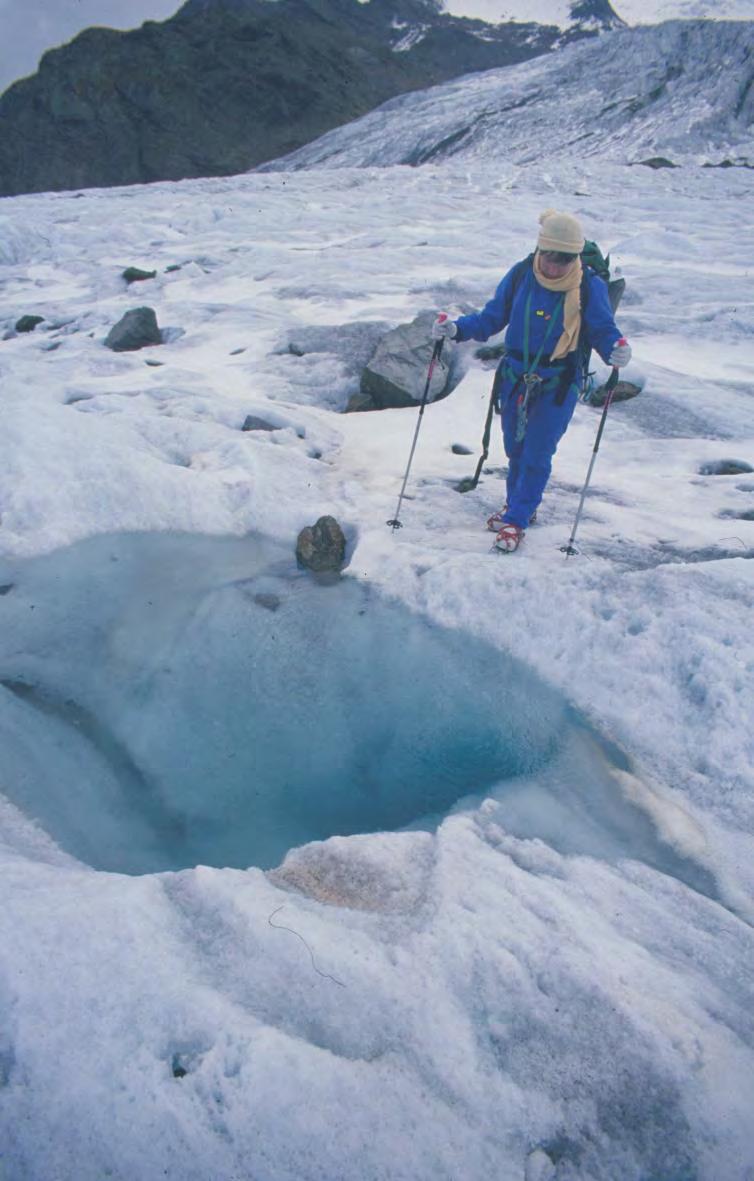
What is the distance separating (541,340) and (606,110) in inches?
1183

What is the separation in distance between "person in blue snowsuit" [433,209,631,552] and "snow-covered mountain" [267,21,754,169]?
22.8 metres

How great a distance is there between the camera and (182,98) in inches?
2249

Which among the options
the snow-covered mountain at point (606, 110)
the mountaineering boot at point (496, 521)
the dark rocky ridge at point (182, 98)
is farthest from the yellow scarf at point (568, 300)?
the dark rocky ridge at point (182, 98)

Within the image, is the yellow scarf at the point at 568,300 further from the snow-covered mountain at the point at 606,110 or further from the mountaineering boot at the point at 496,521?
the snow-covered mountain at the point at 606,110

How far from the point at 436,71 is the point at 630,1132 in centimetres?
8876

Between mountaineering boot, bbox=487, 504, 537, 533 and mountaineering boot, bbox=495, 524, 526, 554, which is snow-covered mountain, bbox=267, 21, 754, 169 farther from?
mountaineering boot, bbox=495, 524, 526, 554

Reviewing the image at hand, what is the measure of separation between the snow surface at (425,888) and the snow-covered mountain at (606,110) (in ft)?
74.3

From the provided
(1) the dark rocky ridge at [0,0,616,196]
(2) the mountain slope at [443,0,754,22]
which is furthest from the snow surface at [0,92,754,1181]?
(1) the dark rocky ridge at [0,0,616,196]

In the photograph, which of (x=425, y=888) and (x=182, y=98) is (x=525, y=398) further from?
(x=182, y=98)

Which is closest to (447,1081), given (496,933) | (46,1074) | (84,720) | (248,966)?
(496,933)

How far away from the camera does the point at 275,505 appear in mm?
4590

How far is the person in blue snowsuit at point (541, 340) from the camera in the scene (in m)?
3.53

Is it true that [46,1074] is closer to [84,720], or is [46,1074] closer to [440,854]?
[440,854]

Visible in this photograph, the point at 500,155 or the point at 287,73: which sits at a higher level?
the point at 287,73
